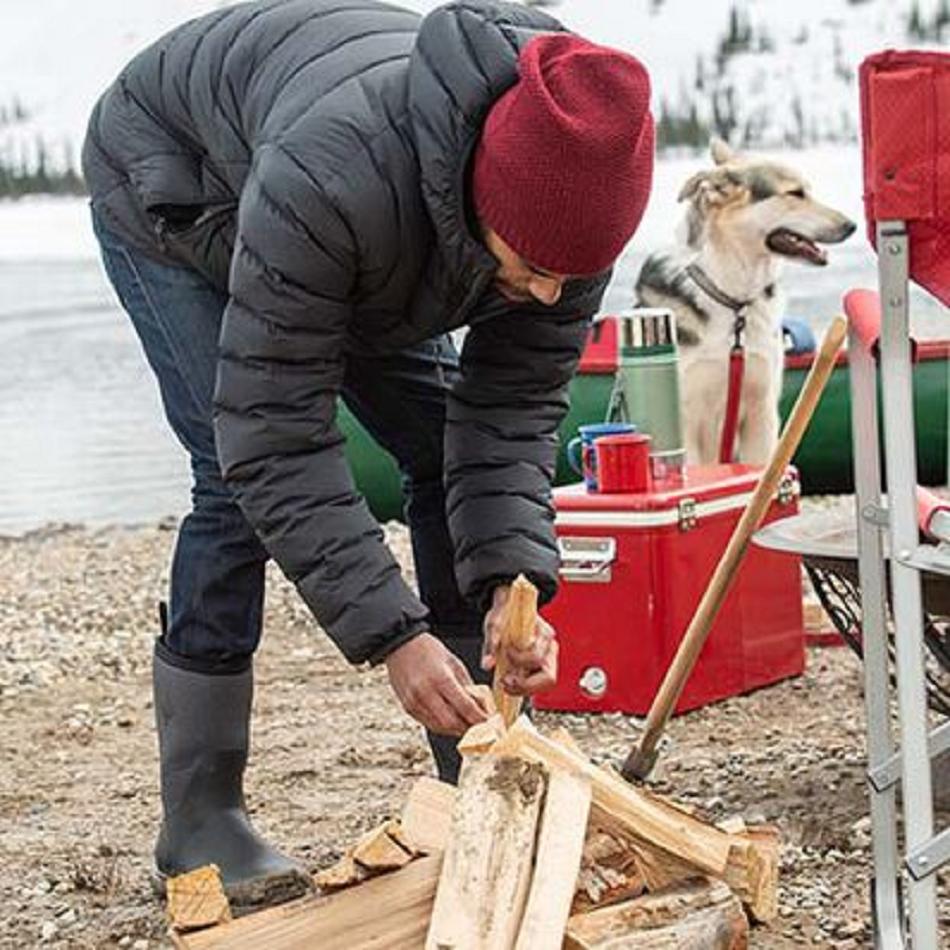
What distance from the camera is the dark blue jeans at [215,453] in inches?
108

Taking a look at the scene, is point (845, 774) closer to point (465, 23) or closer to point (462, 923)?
point (462, 923)

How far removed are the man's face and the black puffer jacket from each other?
0.06 feet

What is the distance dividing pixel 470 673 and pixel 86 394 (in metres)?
7.02

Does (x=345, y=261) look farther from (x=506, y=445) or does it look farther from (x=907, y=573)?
(x=907, y=573)

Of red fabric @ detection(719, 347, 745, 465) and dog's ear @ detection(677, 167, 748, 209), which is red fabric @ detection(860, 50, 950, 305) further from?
dog's ear @ detection(677, 167, 748, 209)

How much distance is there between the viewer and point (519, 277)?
2334 millimetres

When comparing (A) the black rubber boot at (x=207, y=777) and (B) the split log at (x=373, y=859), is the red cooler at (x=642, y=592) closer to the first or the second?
(A) the black rubber boot at (x=207, y=777)

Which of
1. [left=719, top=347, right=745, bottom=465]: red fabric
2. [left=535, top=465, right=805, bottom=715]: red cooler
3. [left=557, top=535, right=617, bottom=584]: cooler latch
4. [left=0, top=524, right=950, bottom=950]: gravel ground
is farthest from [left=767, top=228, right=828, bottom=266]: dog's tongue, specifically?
[left=557, top=535, right=617, bottom=584]: cooler latch

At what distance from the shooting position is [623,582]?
3895 mm

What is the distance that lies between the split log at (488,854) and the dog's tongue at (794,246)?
3594 mm

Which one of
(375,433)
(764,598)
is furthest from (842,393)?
(375,433)

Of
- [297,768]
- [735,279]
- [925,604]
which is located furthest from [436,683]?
[735,279]

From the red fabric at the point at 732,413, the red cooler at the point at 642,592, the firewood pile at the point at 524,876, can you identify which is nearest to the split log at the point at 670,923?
the firewood pile at the point at 524,876

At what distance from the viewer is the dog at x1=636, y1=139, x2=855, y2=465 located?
531 centimetres
